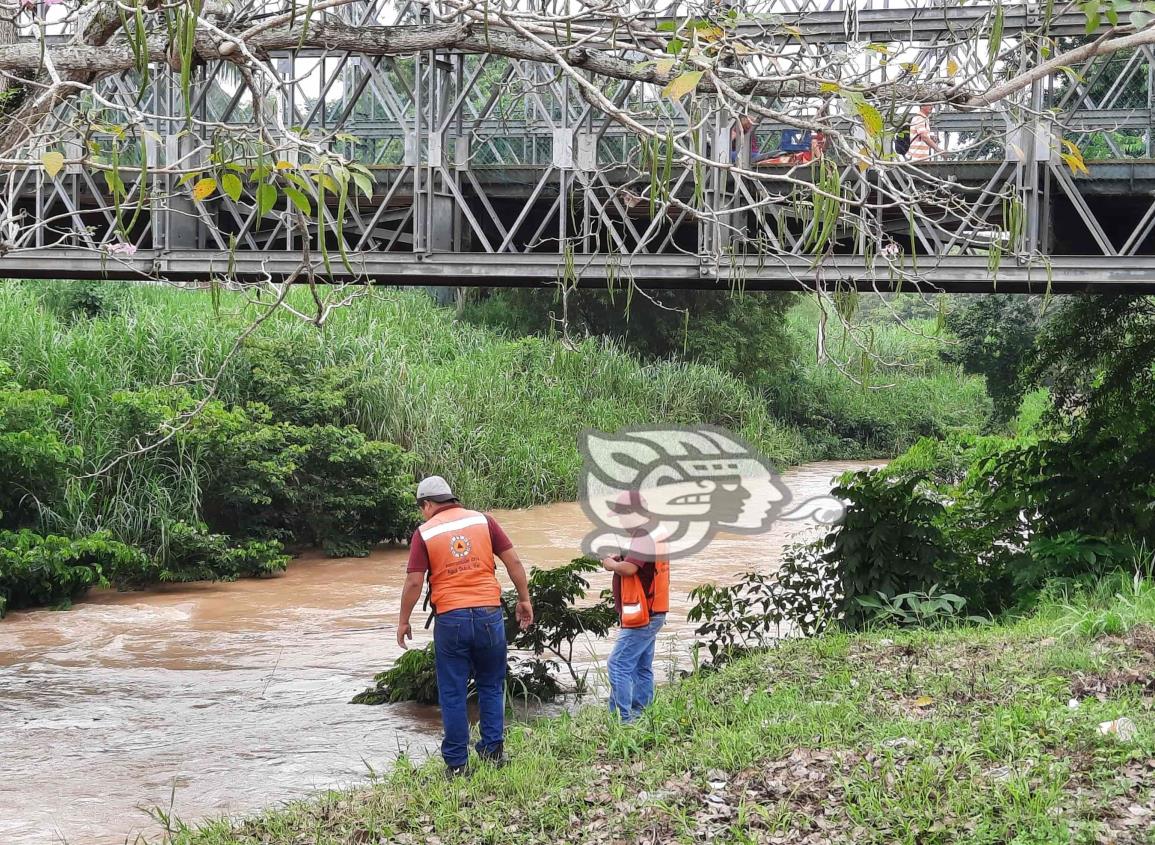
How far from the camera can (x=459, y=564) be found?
6.83 meters

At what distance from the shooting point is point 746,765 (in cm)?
587

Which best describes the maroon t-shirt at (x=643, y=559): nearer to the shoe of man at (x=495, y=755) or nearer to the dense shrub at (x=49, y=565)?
the shoe of man at (x=495, y=755)

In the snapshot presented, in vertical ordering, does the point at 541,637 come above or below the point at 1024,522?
below

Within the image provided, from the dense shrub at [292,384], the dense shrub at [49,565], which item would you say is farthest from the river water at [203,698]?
the dense shrub at [292,384]

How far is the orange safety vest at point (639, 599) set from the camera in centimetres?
745

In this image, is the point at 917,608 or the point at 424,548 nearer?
the point at 424,548

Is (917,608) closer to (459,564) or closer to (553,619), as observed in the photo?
(553,619)

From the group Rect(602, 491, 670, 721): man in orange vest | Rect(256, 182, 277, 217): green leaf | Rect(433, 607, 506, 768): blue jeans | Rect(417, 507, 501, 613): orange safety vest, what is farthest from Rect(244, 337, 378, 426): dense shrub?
Rect(256, 182, 277, 217): green leaf

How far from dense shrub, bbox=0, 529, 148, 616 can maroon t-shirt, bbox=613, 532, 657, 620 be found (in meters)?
8.44

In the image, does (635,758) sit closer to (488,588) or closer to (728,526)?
(488,588)

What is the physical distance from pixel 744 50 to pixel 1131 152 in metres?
24.0

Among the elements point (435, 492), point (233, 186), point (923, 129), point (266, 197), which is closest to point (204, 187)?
point (233, 186)

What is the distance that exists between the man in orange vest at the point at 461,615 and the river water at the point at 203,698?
0.80 m

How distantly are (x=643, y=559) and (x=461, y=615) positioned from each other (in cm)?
124
